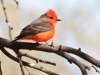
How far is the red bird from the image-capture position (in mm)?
3667

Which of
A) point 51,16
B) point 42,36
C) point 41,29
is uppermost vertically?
point 51,16

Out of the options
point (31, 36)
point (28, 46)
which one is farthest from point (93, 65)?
point (31, 36)

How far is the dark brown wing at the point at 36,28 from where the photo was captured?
3652 millimetres

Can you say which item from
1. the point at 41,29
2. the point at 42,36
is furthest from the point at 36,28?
the point at 42,36

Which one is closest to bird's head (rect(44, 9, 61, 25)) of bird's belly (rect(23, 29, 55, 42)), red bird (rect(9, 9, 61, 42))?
red bird (rect(9, 9, 61, 42))

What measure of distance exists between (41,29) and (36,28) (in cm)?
6

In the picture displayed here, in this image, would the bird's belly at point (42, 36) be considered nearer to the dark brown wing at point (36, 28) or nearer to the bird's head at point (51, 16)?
the dark brown wing at point (36, 28)

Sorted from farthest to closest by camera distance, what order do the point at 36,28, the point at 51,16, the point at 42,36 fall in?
the point at 51,16, the point at 36,28, the point at 42,36

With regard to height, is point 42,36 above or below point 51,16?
below

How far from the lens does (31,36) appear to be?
371 cm

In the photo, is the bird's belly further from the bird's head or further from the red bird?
the bird's head

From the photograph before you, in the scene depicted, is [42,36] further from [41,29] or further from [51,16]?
[51,16]

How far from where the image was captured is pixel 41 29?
13.0 ft

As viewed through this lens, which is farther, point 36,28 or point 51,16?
point 51,16
